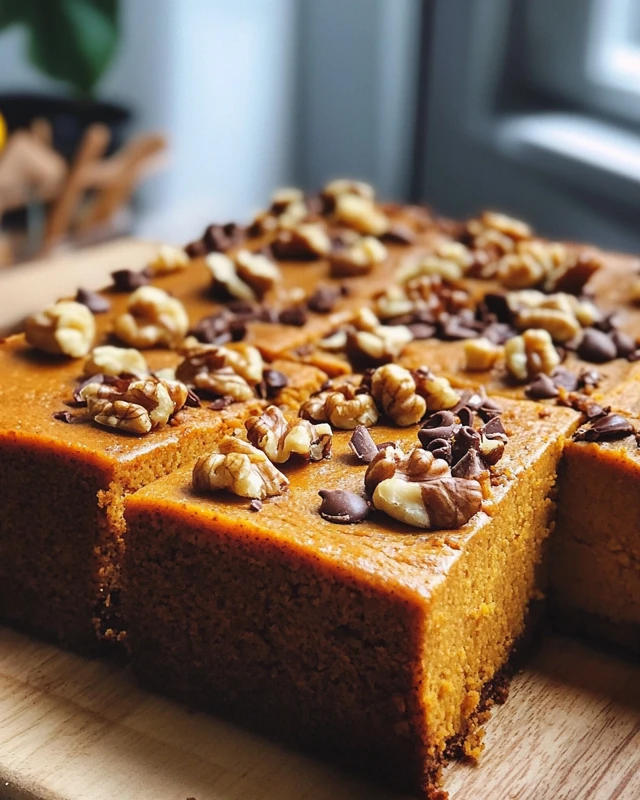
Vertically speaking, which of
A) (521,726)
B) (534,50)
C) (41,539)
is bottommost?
(521,726)

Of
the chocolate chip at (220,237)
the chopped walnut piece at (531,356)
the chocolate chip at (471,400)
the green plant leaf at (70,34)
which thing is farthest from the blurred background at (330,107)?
the chocolate chip at (471,400)

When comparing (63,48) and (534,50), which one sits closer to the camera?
(63,48)

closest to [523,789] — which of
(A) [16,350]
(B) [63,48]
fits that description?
(A) [16,350]

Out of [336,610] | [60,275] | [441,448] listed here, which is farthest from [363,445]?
[60,275]

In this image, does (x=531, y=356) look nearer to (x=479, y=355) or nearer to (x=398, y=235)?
(x=479, y=355)

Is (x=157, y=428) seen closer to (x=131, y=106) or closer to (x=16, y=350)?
(x=16, y=350)

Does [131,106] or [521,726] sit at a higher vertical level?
[131,106]

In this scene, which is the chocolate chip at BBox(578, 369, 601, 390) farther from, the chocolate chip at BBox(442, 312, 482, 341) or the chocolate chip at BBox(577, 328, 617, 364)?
the chocolate chip at BBox(442, 312, 482, 341)
